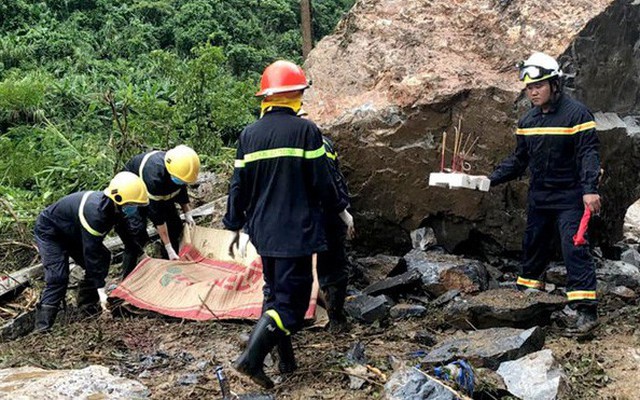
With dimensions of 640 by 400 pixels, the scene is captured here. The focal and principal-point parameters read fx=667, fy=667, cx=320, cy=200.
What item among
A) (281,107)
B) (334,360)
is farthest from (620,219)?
(281,107)

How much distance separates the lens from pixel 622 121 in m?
5.38

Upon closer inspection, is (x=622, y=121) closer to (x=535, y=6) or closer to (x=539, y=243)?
(x=535, y=6)

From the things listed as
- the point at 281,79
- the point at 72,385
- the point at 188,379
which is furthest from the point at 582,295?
the point at 72,385

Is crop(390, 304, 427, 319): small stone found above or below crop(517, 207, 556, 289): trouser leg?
below

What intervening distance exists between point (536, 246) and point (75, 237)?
3.45 meters

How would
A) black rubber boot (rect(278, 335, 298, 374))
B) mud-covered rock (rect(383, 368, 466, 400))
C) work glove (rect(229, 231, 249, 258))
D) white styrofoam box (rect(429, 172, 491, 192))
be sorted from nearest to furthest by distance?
1. mud-covered rock (rect(383, 368, 466, 400))
2. black rubber boot (rect(278, 335, 298, 374))
3. work glove (rect(229, 231, 249, 258))
4. white styrofoam box (rect(429, 172, 491, 192))

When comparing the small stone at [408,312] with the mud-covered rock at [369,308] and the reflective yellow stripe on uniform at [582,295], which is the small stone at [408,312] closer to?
the mud-covered rock at [369,308]

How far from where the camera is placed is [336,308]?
4371 mm

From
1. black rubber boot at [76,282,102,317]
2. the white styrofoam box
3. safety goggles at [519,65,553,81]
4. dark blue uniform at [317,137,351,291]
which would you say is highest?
safety goggles at [519,65,553,81]

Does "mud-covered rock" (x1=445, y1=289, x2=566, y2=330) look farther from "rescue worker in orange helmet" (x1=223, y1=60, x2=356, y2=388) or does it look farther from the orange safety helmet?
the orange safety helmet

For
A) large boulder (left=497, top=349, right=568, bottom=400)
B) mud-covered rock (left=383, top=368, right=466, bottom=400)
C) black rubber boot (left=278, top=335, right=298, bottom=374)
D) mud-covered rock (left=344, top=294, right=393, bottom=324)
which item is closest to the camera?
mud-covered rock (left=383, top=368, right=466, bottom=400)

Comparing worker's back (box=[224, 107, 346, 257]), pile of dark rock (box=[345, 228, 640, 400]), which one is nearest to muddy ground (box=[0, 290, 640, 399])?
pile of dark rock (box=[345, 228, 640, 400])

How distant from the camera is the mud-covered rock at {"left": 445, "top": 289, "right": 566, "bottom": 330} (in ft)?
13.5

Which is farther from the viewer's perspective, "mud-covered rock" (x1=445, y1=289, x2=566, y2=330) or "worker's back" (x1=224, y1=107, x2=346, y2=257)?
"mud-covered rock" (x1=445, y1=289, x2=566, y2=330)
